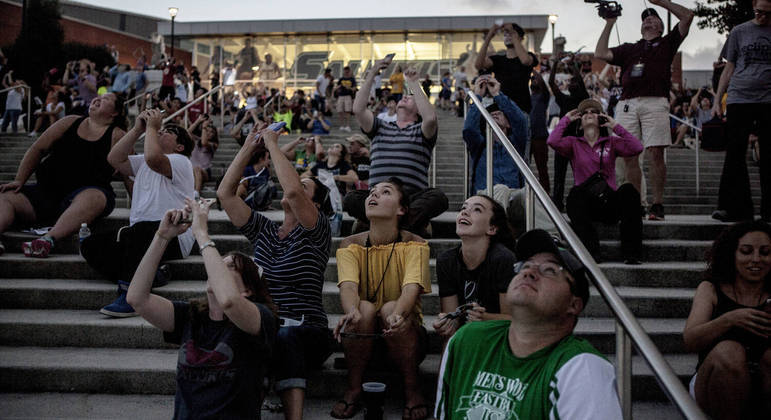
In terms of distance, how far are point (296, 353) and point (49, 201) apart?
3.03 m

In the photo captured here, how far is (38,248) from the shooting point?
14.9ft

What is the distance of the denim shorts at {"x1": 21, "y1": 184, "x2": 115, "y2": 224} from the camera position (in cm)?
489

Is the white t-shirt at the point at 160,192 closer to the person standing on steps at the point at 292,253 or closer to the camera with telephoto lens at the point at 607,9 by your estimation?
the person standing on steps at the point at 292,253

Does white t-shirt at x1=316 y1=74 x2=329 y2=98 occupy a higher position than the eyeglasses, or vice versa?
white t-shirt at x1=316 y1=74 x2=329 y2=98

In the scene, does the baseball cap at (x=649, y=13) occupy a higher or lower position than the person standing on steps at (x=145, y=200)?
higher

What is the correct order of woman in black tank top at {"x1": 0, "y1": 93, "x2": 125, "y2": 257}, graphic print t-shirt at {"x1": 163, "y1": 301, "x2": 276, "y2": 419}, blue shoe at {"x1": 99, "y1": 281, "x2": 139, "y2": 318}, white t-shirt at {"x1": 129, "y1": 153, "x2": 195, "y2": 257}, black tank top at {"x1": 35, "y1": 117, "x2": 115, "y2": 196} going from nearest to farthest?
graphic print t-shirt at {"x1": 163, "y1": 301, "x2": 276, "y2": 419} → blue shoe at {"x1": 99, "y1": 281, "x2": 139, "y2": 318} → white t-shirt at {"x1": 129, "y1": 153, "x2": 195, "y2": 257} → woman in black tank top at {"x1": 0, "y1": 93, "x2": 125, "y2": 257} → black tank top at {"x1": 35, "y1": 117, "x2": 115, "y2": 196}

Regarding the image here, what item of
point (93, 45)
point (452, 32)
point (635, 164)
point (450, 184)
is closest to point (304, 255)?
point (635, 164)

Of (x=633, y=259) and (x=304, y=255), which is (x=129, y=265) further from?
(x=633, y=259)

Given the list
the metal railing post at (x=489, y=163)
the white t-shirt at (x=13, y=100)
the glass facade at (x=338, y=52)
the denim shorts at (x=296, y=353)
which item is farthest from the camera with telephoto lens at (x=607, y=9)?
the glass facade at (x=338, y=52)

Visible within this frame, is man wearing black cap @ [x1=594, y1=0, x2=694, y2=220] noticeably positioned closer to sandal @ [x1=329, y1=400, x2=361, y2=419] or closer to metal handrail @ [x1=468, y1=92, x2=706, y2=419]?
metal handrail @ [x1=468, y1=92, x2=706, y2=419]

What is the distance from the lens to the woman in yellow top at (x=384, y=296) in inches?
123

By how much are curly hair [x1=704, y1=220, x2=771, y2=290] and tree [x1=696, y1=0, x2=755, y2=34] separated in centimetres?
1728

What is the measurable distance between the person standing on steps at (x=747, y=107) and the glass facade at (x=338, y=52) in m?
18.1

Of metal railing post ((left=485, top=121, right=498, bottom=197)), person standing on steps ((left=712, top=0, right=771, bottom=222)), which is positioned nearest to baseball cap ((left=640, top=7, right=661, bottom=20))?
person standing on steps ((left=712, top=0, right=771, bottom=222))
